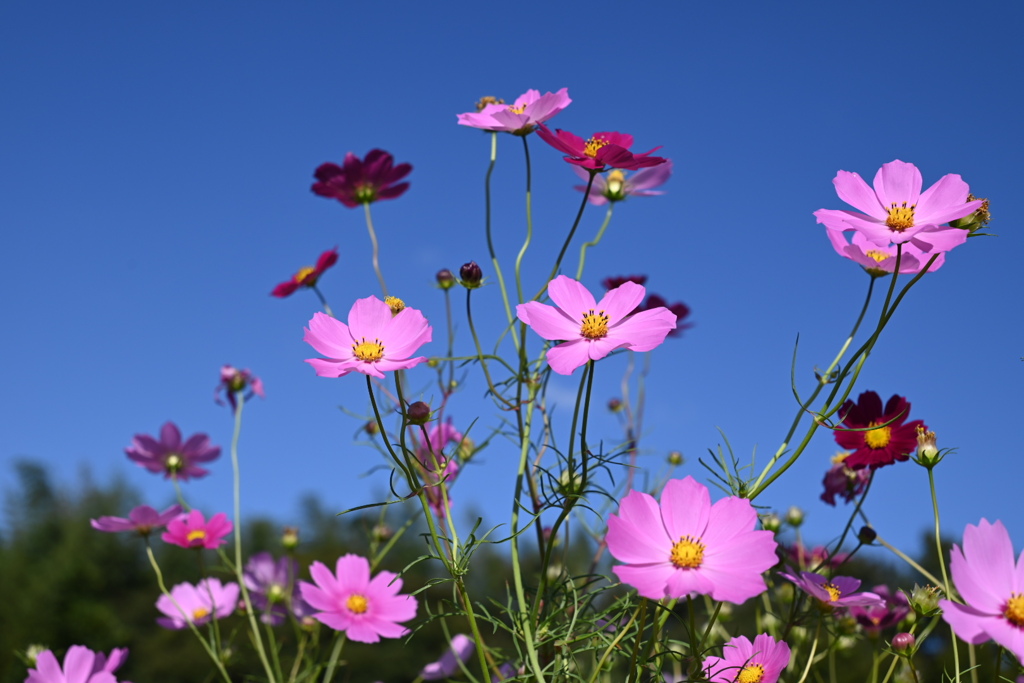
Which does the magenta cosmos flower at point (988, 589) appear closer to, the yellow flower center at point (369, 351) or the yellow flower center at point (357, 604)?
the yellow flower center at point (369, 351)

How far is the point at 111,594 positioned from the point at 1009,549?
16.4 meters

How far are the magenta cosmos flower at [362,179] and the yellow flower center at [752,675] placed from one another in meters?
1.00

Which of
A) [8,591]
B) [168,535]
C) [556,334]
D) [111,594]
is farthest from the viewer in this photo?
[111,594]

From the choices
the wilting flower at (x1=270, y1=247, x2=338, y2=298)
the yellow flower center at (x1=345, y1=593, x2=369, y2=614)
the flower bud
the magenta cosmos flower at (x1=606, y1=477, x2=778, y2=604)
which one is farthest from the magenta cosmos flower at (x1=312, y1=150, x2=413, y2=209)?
the magenta cosmos flower at (x1=606, y1=477, x2=778, y2=604)

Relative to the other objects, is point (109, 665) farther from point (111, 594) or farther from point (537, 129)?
point (111, 594)

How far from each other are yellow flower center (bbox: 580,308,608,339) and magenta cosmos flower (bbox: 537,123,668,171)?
0.21m

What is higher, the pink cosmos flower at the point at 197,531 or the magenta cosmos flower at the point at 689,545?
the magenta cosmos flower at the point at 689,545

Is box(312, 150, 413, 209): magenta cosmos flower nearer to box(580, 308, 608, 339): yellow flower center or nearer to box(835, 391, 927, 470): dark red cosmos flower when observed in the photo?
box(580, 308, 608, 339): yellow flower center

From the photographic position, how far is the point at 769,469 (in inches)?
36.1

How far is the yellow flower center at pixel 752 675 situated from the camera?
3.11ft

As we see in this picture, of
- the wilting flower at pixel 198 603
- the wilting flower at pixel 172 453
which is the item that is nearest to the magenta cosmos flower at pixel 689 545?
the wilting flower at pixel 198 603

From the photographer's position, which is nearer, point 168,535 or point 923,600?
point 923,600

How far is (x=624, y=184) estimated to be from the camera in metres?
1.37

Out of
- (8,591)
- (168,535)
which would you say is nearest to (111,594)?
(8,591)
